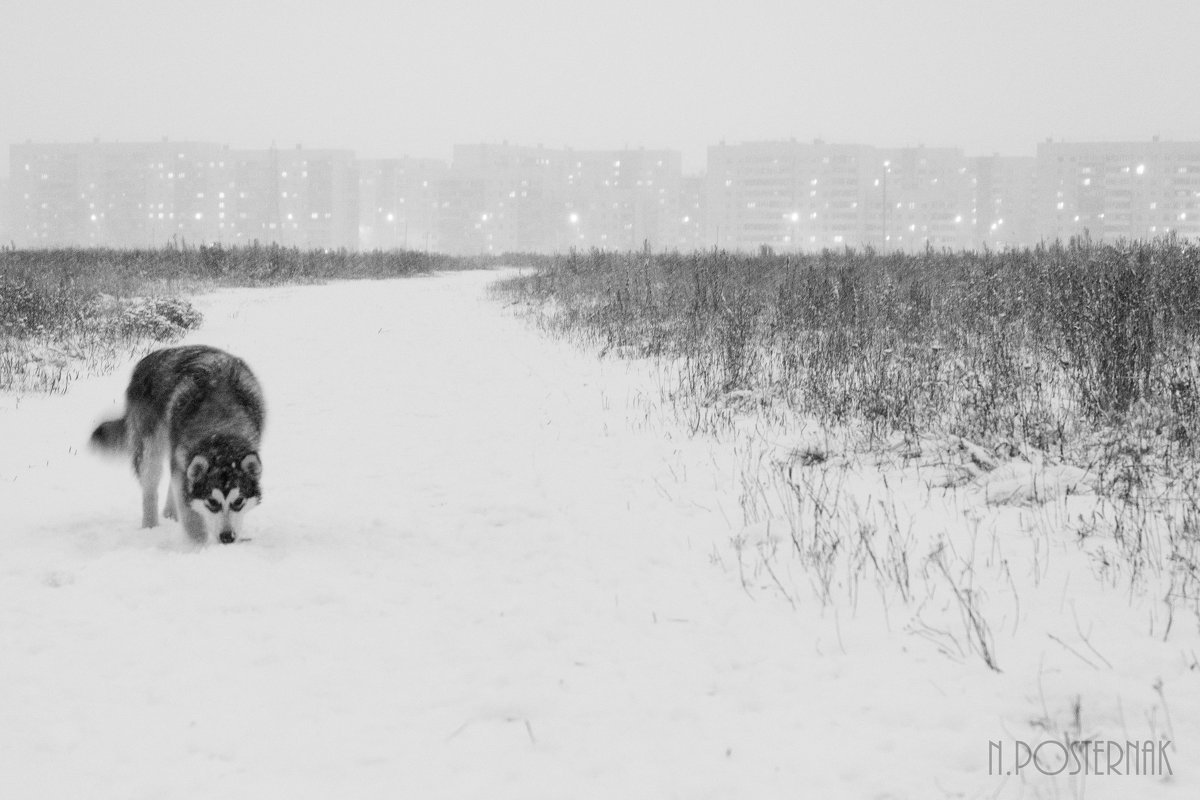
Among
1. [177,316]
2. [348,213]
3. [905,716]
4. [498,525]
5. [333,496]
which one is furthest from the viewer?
[348,213]

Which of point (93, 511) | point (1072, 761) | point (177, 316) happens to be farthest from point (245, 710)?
point (177, 316)

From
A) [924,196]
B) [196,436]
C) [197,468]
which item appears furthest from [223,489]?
[924,196]

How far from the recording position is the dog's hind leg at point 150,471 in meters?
4.72

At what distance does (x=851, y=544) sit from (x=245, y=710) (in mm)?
2880

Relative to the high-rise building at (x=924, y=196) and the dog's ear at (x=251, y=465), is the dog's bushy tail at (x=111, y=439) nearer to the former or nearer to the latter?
the dog's ear at (x=251, y=465)

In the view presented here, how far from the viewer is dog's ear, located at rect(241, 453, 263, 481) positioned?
14.1 ft

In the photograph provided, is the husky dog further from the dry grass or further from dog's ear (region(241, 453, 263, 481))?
the dry grass

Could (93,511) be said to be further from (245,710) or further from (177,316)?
(177,316)

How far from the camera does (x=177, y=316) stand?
13.3m

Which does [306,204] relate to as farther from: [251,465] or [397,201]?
[251,465]

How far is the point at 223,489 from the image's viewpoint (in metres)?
4.28

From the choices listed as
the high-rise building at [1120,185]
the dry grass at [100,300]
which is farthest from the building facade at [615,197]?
the dry grass at [100,300]

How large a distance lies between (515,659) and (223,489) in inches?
83.5

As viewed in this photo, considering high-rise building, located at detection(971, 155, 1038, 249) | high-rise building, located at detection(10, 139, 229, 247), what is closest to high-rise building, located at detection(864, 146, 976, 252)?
high-rise building, located at detection(971, 155, 1038, 249)
